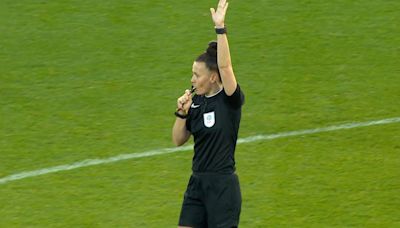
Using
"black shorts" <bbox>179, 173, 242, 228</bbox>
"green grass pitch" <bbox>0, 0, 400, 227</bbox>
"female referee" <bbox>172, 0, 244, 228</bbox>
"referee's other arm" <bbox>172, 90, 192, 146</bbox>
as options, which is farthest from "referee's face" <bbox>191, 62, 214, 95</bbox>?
"green grass pitch" <bbox>0, 0, 400, 227</bbox>

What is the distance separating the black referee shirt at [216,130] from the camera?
317 inches

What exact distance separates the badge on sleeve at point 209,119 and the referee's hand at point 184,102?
14cm

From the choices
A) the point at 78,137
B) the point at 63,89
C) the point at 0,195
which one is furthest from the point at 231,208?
the point at 63,89

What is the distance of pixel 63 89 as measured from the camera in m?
13.0

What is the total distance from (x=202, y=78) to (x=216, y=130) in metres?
0.38

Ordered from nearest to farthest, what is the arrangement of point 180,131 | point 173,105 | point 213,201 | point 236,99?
1. point 236,99
2. point 213,201
3. point 180,131
4. point 173,105

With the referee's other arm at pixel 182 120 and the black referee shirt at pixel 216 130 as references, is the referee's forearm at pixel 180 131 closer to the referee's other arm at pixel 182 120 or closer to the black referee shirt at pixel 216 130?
the referee's other arm at pixel 182 120

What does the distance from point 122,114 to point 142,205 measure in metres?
2.29

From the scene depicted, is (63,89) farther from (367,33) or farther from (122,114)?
(367,33)

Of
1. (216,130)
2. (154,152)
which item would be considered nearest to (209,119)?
(216,130)

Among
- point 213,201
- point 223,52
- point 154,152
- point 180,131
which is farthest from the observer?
point 154,152

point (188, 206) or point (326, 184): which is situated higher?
point (188, 206)

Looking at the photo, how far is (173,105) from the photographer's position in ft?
41.3

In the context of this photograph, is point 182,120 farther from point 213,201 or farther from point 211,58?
point 213,201
